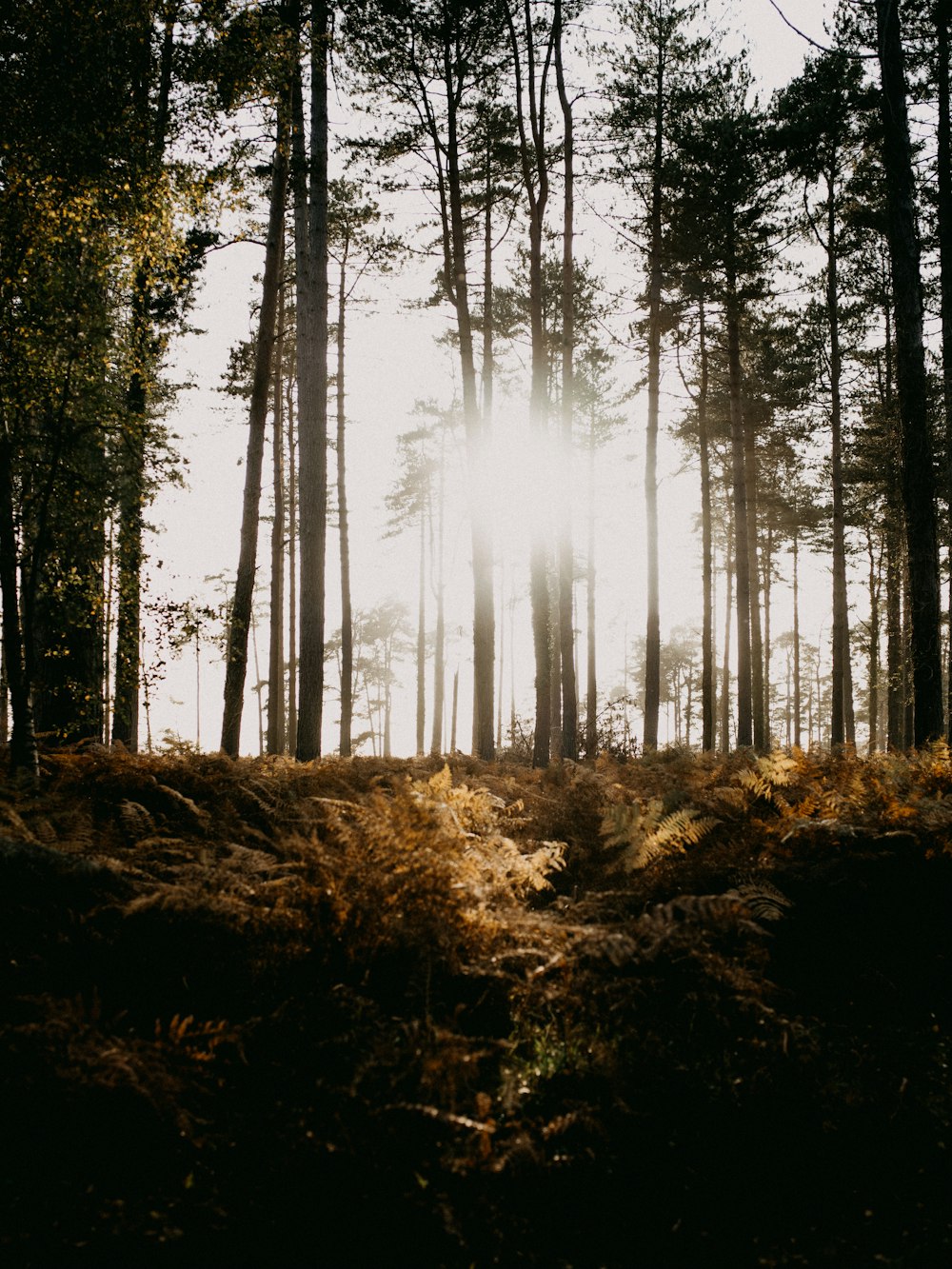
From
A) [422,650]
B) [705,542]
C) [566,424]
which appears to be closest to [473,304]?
[566,424]

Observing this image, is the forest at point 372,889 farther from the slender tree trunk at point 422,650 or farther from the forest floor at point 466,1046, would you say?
the slender tree trunk at point 422,650

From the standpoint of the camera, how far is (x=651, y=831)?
15.3 ft

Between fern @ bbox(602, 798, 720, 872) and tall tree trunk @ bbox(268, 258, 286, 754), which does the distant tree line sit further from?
fern @ bbox(602, 798, 720, 872)

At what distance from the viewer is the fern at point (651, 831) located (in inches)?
169

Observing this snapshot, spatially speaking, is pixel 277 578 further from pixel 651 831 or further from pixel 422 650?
pixel 651 831

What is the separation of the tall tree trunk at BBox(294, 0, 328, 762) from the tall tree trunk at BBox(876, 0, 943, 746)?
7695 mm

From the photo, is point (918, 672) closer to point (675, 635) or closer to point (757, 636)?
point (757, 636)

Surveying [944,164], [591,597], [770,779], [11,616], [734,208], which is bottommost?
[770,779]

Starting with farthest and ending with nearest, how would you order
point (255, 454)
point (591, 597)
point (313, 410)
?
point (591, 597), point (255, 454), point (313, 410)

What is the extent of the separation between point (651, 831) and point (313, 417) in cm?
787

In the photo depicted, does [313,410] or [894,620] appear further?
[894,620]

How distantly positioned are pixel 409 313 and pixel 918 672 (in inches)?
501

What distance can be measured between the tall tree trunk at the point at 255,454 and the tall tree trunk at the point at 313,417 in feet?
3.16

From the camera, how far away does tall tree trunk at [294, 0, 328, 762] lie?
9797 millimetres
